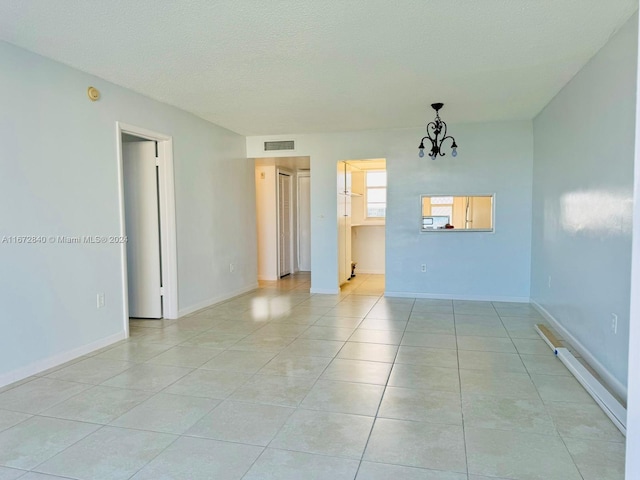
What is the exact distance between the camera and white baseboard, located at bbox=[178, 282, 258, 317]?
5.04 metres

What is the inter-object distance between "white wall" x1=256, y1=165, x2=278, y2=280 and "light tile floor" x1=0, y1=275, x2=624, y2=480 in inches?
143

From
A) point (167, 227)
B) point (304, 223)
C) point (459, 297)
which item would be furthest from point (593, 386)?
point (304, 223)

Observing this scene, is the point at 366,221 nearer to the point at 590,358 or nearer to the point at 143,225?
the point at 143,225

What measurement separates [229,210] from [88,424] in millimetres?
3911

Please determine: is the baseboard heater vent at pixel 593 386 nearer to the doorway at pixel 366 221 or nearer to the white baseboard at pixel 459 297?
the white baseboard at pixel 459 297

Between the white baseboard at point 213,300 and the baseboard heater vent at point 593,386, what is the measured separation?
3936mm

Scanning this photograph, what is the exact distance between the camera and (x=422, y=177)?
590 centimetres

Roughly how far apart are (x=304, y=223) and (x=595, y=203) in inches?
251

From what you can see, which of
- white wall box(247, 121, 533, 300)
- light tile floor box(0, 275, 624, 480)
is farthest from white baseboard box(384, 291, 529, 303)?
light tile floor box(0, 275, 624, 480)

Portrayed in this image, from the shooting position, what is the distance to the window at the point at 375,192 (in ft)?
27.0

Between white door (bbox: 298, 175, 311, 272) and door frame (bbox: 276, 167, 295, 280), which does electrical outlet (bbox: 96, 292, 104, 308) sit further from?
white door (bbox: 298, 175, 311, 272)

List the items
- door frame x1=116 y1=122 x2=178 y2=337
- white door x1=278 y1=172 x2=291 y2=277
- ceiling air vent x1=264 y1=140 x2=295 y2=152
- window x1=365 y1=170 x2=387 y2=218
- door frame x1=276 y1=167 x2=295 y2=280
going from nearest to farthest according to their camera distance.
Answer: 1. door frame x1=116 y1=122 x2=178 y2=337
2. ceiling air vent x1=264 y1=140 x2=295 y2=152
3. door frame x1=276 y1=167 x2=295 y2=280
4. white door x1=278 y1=172 x2=291 y2=277
5. window x1=365 y1=170 x2=387 y2=218

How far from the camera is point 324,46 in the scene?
3021mm

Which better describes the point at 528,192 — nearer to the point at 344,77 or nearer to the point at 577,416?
the point at 344,77
